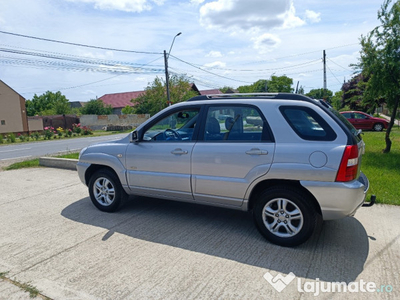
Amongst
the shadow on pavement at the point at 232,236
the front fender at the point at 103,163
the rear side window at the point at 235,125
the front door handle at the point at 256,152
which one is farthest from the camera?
the front fender at the point at 103,163

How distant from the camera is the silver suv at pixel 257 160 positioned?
3371 millimetres

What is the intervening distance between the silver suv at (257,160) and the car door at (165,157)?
15mm

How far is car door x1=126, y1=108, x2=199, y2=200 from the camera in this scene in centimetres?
418

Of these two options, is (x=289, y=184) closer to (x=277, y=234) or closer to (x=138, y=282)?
(x=277, y=234)

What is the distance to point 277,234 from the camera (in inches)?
143

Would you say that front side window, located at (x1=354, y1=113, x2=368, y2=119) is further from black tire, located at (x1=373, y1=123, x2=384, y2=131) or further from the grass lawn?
the grass lawn

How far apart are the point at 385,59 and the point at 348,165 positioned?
27.3 feet

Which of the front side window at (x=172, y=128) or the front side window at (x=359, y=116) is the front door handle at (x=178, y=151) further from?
the front side window at (x=359, y=116)

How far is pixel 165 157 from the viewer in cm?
429

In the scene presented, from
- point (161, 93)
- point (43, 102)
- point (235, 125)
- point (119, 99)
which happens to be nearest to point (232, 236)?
point (235, 125)

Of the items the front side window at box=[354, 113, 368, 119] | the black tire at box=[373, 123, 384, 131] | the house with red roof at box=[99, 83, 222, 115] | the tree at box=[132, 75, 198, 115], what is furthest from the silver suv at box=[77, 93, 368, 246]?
the house with red roof at box=[99, 83, 222, 115]

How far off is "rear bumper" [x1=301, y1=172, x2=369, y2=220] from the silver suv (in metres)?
0.01

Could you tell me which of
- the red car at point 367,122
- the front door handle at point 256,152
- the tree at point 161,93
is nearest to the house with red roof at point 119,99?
the tree at point 161,93

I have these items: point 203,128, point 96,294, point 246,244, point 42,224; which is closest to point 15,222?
point 42,224
